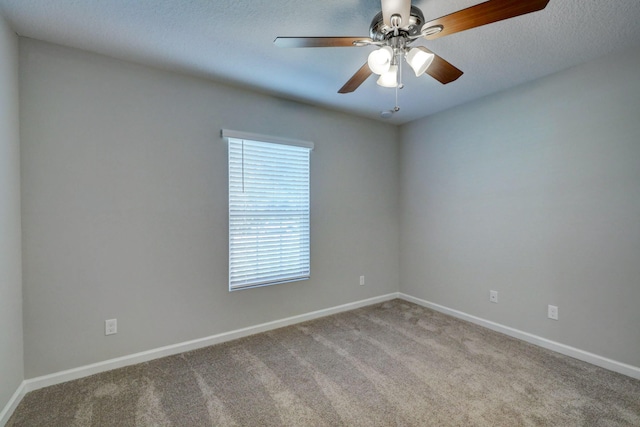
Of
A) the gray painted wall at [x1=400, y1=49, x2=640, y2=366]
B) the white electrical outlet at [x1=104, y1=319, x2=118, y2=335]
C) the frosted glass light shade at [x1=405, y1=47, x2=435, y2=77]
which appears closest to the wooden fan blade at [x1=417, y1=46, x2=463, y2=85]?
the frosted glass light shade at [x1=405, y1=47, x2=435, y2=77]

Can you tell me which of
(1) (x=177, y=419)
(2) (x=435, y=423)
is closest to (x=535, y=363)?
(2) (x=435, y=423)

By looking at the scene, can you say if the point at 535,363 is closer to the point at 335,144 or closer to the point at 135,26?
the point at 335,144

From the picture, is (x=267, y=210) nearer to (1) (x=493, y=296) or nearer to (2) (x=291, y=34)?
(2) (x=291, y=34)

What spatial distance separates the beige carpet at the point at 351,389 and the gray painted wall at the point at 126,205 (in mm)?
317

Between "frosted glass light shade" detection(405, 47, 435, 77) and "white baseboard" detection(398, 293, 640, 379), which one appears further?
"white baseboard" detection(398, 293, 640, 379)

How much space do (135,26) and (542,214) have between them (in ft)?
11.6

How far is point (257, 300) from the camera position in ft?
9.80

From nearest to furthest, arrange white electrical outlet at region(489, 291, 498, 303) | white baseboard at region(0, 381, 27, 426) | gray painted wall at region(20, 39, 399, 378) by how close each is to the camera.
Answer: white baseboard at region(0, 381, 27, 426), gray painted wall at region(20, 39, 399, 378), white electrical outlet at region(489, 291, 498, 303)

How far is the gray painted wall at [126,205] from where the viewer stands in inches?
81.6

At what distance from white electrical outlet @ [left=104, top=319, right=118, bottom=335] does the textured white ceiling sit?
80.9 inches

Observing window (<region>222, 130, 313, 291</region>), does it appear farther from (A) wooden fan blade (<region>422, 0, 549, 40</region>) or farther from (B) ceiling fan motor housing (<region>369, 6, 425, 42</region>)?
(A) wooden fan blade (<region>422, 0, 549, 40</region>)

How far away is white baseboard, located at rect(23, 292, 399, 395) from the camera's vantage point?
208 centimetres

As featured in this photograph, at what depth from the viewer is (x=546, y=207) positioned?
2.64 m

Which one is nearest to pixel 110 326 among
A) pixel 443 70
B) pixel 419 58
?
pixel 419 58
